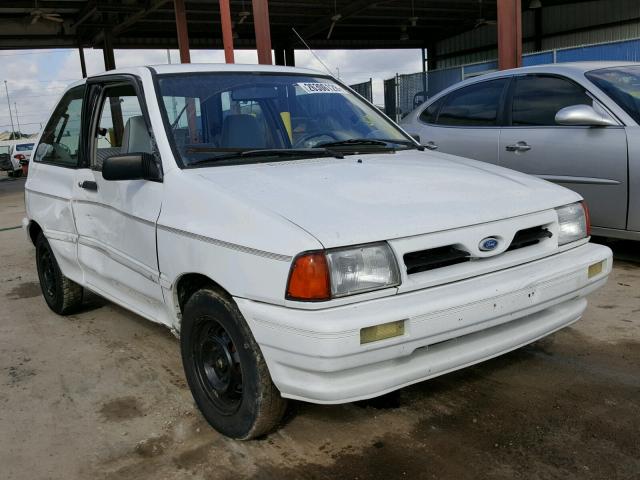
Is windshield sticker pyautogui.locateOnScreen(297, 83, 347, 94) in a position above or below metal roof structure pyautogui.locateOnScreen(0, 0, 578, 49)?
below

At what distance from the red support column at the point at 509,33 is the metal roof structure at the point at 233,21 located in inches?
361

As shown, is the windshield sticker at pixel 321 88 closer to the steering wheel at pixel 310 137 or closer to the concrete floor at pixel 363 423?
the steering wheel at pixel 310 137

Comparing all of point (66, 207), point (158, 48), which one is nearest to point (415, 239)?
point (66, 207)

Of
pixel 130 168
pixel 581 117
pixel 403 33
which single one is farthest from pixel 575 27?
pixel 130 168

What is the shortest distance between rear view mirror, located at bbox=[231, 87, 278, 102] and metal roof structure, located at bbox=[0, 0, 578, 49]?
49.4 ft

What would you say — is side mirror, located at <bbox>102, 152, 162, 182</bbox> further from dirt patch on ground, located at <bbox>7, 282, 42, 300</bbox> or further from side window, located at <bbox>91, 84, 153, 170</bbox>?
dirt patch on ground, located at <bbox>7, 282, 42, 300</bbox>

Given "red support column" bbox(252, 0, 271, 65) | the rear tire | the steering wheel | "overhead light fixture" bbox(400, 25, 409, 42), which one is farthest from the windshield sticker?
"overhead light fixture" bbox(400, 25, 409, 42)

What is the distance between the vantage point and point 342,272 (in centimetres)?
227

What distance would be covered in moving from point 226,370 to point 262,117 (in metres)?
1.46

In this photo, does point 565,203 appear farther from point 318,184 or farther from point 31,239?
point 31,239

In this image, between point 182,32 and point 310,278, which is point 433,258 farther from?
point 182,32

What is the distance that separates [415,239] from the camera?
2363 millimetres

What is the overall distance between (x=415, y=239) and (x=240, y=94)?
1.63 m

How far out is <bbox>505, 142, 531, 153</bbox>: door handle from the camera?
5277mm
